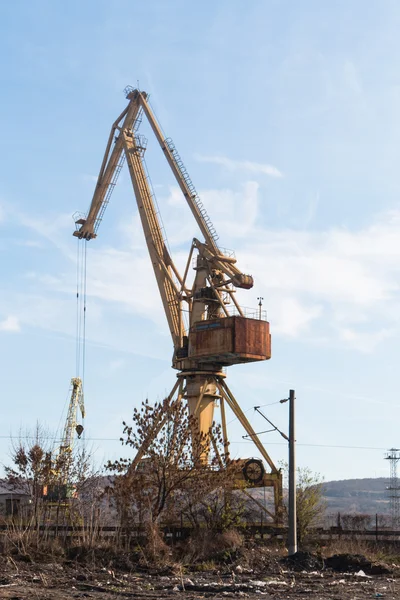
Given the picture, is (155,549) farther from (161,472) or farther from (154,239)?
(154,239)

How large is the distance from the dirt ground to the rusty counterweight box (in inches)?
802

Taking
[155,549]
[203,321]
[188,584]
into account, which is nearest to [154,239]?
[203,321]

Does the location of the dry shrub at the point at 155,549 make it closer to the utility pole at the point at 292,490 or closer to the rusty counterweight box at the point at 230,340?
the utility pole at the point at 292,490

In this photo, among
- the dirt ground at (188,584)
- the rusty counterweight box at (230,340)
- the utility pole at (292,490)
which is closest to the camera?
the dirt ground at (188,584)

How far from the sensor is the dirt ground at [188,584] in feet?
71.2

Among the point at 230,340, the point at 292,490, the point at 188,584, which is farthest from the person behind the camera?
the point at 230,340

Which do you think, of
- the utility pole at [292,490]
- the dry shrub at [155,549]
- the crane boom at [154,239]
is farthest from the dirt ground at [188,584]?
the crane boom at [154,239]

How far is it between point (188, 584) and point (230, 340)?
25175mm

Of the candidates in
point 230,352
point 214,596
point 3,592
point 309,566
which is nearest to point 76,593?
point 3,592

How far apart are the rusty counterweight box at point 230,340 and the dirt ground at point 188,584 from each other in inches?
802

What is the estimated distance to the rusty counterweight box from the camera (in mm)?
48625

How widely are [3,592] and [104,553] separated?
9805 millimetres

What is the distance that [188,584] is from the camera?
24.2 m

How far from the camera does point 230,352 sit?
159 feet
